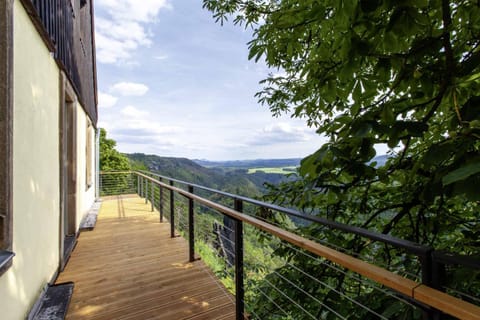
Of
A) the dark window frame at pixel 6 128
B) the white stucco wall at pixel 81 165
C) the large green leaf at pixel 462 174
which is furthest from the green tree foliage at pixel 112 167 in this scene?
the large green leaf at pixel 462 174

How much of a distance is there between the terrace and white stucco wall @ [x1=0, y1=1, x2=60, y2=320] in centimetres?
50

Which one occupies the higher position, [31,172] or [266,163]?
[266,163]

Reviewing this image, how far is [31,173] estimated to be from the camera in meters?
2.04

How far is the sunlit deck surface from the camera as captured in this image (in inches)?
86.0

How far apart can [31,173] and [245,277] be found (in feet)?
6.34

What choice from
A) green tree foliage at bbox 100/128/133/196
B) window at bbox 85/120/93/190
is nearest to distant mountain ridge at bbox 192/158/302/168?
window at bbox 85/120/93/190

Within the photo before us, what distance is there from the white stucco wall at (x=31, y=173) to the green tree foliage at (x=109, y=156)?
11.0 meters

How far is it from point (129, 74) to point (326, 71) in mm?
11483

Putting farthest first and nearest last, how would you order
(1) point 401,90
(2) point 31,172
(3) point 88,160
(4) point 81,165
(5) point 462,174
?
(3) point 88,160 → (4) point 81,165 → (2) point 31,172 → (1) point 401,90 → (5) point 462,174

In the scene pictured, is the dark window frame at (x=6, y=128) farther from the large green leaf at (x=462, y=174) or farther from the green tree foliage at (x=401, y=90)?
the large green leaf at (x=462, y=174)

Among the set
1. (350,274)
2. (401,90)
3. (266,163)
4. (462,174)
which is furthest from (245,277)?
(266,163)

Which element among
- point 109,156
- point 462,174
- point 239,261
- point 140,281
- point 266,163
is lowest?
point 140,281

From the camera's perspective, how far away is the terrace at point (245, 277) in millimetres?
820

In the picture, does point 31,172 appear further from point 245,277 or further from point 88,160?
point 88,160
